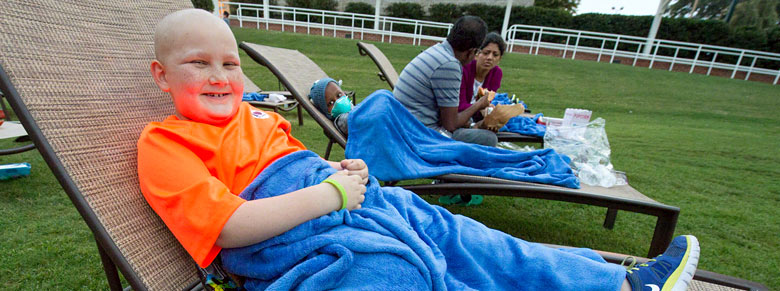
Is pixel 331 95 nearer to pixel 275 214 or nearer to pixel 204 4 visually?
pixel 275 214

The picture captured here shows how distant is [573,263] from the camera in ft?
4.26

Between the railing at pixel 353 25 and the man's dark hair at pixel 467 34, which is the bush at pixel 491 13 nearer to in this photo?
the railing at pixel 353 25

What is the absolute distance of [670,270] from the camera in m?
1.33

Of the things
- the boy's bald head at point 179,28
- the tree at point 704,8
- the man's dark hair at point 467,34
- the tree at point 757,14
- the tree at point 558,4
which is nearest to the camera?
the boy's bald head at point 179,28

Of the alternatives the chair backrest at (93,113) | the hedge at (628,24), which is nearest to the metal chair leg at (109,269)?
the chair backrest at (93,113)

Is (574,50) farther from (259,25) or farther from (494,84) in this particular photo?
(259,25)

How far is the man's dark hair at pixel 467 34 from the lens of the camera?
2896mm

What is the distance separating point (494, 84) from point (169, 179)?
4302 millimetres

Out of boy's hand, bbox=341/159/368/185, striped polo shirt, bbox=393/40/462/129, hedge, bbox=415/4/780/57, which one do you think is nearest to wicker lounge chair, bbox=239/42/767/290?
striped polo shirt, bbox=393/40/462/129

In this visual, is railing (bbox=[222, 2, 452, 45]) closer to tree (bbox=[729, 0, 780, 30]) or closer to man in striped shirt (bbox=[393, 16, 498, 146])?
man in striped shirt (bbox=[393, 16, 498, 146])

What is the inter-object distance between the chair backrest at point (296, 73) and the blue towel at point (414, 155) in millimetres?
304

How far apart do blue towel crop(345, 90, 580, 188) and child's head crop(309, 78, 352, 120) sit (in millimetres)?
419

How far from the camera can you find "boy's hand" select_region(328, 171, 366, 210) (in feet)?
3.77

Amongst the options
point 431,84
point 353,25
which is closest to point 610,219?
point 431,84
